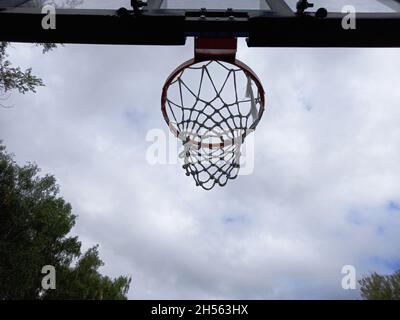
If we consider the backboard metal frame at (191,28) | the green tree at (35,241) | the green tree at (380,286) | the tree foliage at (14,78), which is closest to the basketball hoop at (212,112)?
the backboard metal frame at (191,28)

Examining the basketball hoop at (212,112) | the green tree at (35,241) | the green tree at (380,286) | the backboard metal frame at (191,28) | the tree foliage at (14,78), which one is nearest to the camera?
the backboard metal frame at (191,28)

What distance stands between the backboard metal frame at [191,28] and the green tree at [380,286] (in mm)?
14085

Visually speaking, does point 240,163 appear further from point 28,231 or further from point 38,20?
point 28,231

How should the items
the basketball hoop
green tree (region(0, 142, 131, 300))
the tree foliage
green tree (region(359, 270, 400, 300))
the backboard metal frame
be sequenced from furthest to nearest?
1. green tree (region(359, 270, 400, 300))
2. green tree (region(0, 142, 131, 300))
3. the tree foliage
4. the basketball hoop
5. the backboard metal frame

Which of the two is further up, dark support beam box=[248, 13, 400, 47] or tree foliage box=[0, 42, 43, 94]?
tree foliage box=[0, 42, 43, 94]

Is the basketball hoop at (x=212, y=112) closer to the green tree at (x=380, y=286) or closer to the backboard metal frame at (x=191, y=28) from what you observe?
the backboard metal frame at (x=191, y=28)

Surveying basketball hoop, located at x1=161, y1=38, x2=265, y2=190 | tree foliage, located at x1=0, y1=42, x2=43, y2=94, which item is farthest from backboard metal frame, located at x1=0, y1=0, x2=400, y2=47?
tree foliage, located at x1=0, y1=42, x2=43, y2=94

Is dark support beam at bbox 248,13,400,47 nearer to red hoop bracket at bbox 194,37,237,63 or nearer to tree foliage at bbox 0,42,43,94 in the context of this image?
red hoop bracket at bbox 194,37,237,63

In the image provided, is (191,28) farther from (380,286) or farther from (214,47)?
(380,286)

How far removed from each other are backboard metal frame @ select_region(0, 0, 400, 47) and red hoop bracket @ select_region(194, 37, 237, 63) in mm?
47

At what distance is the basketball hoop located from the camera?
2777 mm

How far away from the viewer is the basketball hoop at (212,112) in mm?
2777
